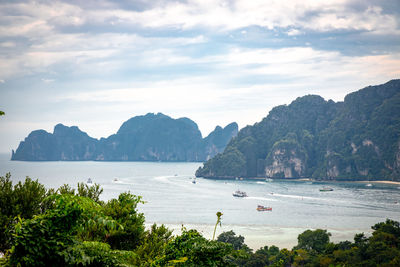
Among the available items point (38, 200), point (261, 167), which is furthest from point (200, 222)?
point (261, 167)

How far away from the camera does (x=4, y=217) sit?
1189 centimetres

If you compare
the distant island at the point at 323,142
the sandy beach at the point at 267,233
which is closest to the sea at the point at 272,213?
the sandy beach at the point at 267,233

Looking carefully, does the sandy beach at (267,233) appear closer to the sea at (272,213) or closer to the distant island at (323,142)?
the sea at (272,213)

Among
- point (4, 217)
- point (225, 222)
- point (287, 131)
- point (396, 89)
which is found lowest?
point (225, 222)

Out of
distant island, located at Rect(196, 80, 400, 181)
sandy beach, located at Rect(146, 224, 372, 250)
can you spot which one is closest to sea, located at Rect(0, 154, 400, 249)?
sandy beach, located at Rect(146, 224, 372, 250)

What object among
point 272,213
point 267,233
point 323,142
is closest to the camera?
point 267,233

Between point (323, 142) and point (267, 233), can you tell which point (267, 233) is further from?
point (323, 142)

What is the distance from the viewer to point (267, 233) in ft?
165

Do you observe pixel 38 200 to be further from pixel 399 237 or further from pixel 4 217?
pixel 399 237

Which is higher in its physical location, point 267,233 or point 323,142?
point 323,142

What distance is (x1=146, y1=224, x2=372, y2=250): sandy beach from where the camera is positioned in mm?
44625

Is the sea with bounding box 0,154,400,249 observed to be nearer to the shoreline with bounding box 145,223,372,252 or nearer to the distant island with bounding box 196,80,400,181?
the shoreline with bounding box 145,223,372,252

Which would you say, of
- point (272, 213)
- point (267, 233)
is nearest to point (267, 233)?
point (267, 233)

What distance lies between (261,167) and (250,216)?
104m
